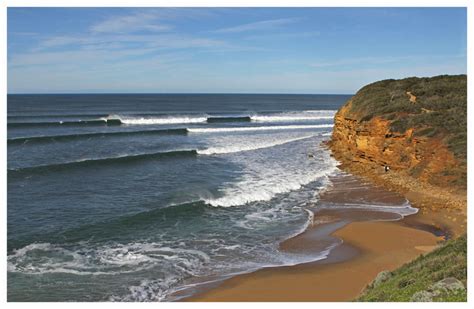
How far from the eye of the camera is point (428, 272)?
8.49m

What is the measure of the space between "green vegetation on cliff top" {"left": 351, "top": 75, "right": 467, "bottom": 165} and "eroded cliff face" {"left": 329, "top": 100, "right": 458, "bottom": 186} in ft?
1.34

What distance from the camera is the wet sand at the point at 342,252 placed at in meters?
10.4

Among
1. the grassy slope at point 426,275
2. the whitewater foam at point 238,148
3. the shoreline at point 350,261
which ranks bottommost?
the shoreline at point 350,261

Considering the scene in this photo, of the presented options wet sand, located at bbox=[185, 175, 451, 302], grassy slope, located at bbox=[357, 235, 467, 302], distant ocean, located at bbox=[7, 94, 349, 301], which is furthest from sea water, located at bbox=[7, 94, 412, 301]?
grassy slope, located at bbox=[357, 235, 467, 302]

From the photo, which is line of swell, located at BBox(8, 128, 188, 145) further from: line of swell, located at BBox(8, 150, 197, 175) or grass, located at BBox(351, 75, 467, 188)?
grass, located at BBox(351, 75, 467, 188)

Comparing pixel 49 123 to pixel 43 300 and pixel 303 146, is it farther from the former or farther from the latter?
pixel 43 300

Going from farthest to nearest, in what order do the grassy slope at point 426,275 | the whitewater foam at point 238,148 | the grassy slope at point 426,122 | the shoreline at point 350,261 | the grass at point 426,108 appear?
the whitewater foam at point 238,148, the grass at point 426,108, the shoreline at point 350,261, the grassy slope at point 426,122, the grassy slope at point 426,275

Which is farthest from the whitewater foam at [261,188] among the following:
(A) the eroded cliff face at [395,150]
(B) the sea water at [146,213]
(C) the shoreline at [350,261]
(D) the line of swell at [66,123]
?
(D) the line of swell at [66,123]

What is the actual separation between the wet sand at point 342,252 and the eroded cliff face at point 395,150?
9.55ft

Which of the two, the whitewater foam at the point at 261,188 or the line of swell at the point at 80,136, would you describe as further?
the line of swell at the point at 80,136

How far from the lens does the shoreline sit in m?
10.4

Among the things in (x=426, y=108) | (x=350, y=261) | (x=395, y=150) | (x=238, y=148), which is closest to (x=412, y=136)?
(x=395, y=150)

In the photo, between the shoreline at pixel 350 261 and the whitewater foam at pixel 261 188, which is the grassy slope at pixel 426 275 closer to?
the shoreline at pixel 350 261

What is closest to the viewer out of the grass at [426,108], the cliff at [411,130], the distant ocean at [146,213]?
the distant ocean at [146,213]
